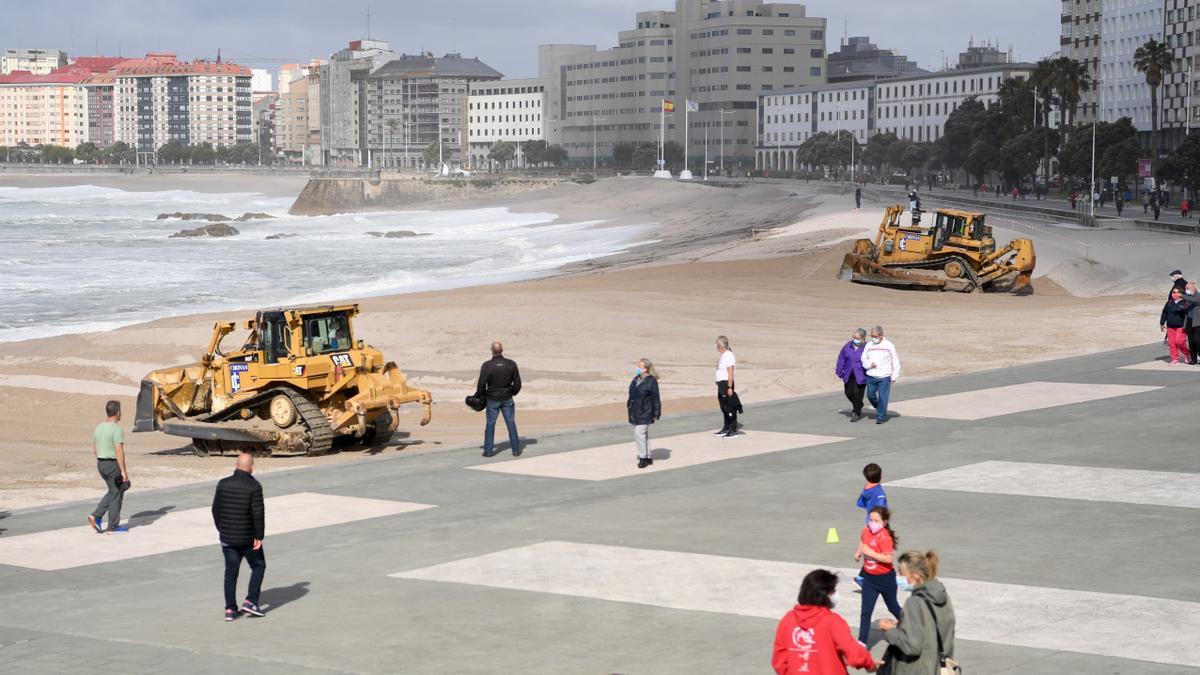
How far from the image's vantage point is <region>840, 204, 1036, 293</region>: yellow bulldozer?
50406mm

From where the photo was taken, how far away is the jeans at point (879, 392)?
84.2ft

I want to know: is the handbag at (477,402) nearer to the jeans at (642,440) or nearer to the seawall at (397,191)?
the jeans at (642,440)

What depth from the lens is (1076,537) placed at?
58.6 ft

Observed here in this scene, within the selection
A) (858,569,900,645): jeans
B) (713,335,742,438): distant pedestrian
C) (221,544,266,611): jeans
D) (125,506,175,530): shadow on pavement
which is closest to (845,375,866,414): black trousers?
(713,335,742,438): distant pedestrian

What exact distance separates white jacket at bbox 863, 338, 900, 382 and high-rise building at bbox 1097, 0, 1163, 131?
12439cm

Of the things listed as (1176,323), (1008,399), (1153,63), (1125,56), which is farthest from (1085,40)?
(1008,399)

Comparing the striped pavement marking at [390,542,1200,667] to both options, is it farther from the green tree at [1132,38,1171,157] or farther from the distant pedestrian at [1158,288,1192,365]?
the green tree at [1132,38,1171,157]

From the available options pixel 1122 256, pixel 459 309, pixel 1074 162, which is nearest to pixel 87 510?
pixel 459 309

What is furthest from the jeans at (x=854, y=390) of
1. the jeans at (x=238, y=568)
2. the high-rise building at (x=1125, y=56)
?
the high-rise building at (x=1125, y=56)

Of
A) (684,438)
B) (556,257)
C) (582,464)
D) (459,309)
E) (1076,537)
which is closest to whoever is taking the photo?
(1076,537)

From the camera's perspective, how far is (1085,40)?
159 metres

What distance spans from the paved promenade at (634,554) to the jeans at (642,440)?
14.2 inches

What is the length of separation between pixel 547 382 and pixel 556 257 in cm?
4554

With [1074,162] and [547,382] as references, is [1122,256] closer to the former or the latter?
[547,382]
